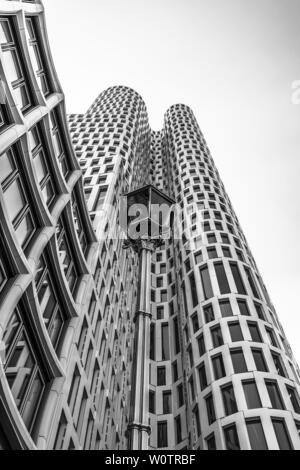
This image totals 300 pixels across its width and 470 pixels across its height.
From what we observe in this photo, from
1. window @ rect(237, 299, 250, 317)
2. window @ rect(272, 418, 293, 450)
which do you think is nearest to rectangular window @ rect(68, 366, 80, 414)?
window @ rect(272, 418, 293, 450)

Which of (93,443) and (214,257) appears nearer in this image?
(93,443)

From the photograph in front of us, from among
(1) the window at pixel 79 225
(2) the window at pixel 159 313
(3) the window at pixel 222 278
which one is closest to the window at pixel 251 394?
(3) the window at pixel 222 278

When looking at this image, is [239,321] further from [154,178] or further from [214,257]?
[154,178]

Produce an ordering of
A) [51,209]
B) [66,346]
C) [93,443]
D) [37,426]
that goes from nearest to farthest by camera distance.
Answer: [37,426] < [66,346] < [51,209] < [93,443]

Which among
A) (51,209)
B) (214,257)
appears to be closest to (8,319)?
(51,209)

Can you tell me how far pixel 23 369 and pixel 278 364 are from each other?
24388 mm

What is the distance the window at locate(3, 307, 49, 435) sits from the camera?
642 inches

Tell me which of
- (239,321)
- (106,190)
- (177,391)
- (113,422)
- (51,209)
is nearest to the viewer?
(51,209)

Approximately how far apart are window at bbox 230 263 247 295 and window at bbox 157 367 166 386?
467 inches

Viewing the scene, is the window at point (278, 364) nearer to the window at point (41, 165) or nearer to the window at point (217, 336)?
the window at point (217, 336)

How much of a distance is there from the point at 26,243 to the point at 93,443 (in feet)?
52.8

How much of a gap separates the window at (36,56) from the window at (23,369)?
1536cm
